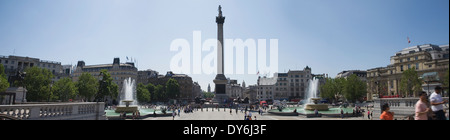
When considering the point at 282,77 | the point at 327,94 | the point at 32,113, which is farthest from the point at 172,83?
the point at 32,113

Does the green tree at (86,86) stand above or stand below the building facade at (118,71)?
below

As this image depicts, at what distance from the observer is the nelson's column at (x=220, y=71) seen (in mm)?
79875

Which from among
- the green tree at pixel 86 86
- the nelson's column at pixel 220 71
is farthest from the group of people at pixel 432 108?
the green tree at pixel 86 86

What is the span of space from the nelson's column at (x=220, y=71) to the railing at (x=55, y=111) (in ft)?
203

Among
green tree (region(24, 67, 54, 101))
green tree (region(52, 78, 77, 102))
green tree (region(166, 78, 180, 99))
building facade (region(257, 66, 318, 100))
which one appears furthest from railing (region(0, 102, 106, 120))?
building facade (region(257, 66, 318, 100))

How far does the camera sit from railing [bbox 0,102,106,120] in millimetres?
11172

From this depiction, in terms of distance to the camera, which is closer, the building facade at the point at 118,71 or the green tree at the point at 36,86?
the green tree at the point at 36,86

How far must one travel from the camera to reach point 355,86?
7262 cm

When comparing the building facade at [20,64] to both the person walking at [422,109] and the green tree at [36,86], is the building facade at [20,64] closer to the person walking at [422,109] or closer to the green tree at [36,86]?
the green tree at [36,86]

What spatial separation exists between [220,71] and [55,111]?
69507 mm

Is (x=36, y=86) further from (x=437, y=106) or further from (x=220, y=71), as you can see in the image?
(x=437, y=106)

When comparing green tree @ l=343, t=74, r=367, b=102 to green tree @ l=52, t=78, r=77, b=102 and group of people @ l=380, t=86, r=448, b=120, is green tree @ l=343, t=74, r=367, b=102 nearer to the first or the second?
group of people @ l=380, t=86, r=448, b=120
